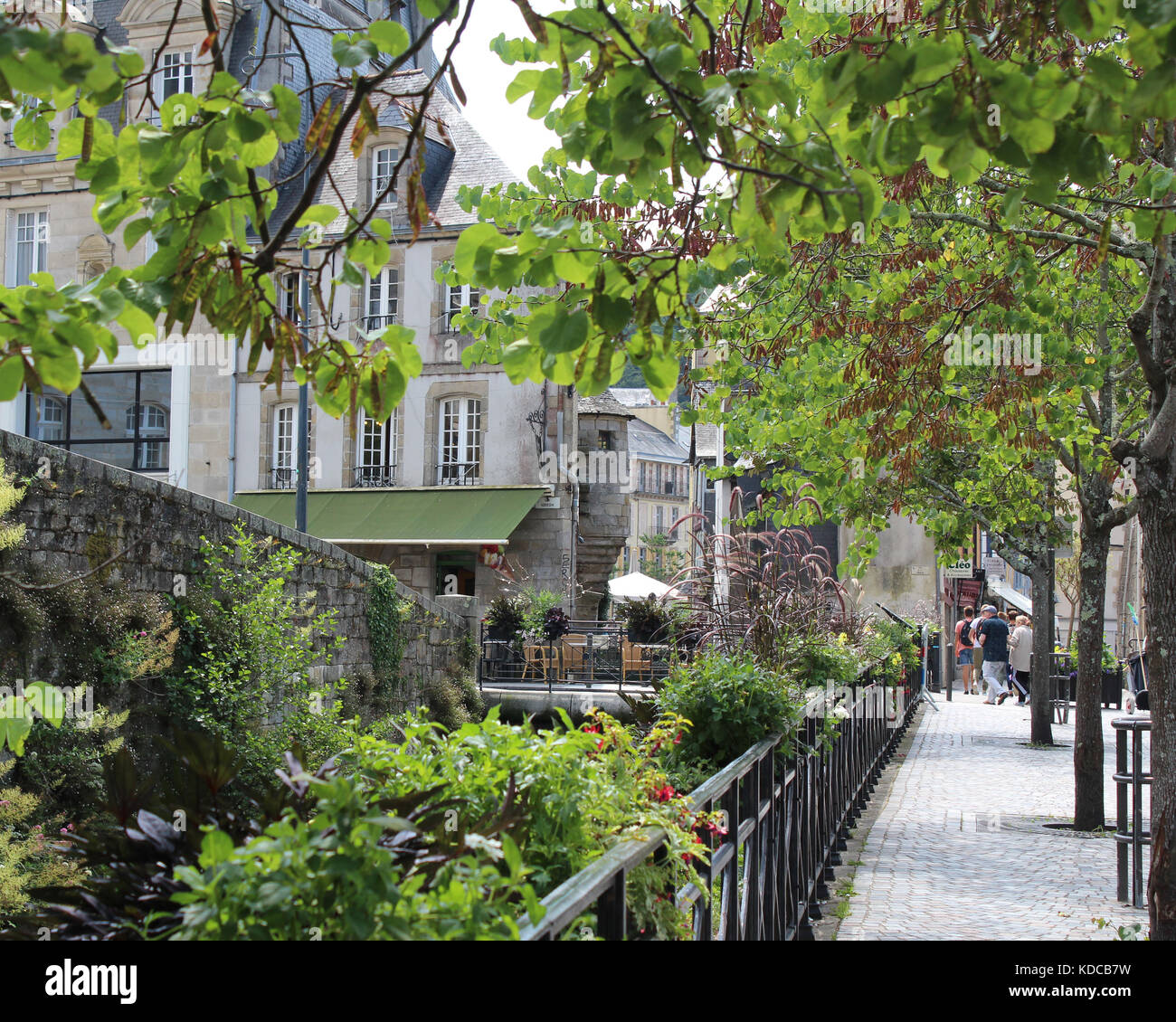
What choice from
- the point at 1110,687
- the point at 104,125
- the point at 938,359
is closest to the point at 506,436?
the point at 1110,687

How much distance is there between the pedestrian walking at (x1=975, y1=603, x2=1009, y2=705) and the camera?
23062 millimetres

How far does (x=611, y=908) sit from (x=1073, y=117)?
185 cm

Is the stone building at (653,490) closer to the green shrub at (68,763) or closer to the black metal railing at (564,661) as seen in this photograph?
the black metal railing at (564,661)

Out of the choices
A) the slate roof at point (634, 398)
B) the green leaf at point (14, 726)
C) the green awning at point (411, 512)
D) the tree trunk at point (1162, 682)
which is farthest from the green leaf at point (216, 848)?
Answer: the slate roof at point (634, 398)

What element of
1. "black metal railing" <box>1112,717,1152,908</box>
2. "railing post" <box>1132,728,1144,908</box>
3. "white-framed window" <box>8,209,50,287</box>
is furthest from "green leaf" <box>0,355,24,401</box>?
"white-framed window" <box>8,209,50,287</box>

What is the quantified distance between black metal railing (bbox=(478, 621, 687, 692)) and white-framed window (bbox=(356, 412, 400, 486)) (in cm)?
741

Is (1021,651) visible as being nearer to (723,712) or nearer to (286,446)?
(286,446)

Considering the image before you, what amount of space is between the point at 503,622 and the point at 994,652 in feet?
31.1

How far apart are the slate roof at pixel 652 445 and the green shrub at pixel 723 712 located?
67.3 metres

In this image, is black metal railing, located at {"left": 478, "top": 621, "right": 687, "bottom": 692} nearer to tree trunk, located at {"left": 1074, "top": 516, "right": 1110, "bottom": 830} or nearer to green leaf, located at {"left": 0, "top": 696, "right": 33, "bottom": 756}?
tree trunk, located at {"left": 1074, "top": 516, "right": 1110, "bottom": 830}

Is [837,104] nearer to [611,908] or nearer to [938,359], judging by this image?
[611,908]

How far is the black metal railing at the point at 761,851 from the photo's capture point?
251cm

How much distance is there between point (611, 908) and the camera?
8.35 ft

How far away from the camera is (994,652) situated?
23.8 metres
